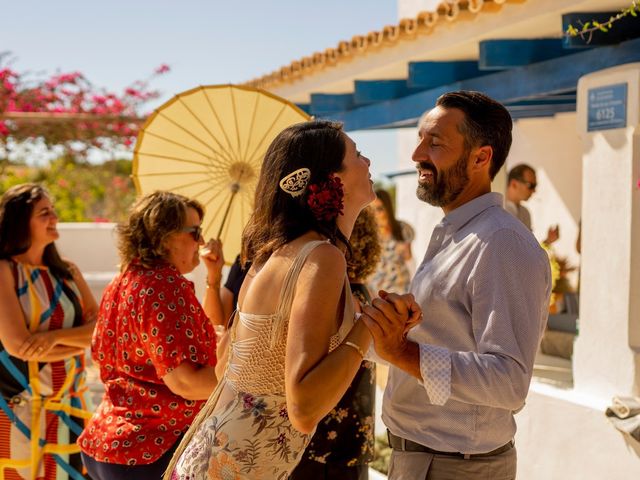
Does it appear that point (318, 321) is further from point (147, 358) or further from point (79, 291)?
point (79, 291)

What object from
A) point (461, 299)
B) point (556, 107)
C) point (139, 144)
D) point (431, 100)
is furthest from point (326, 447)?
point (556, 107)

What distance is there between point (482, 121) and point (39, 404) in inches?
108

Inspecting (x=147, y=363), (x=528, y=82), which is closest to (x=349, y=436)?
(x=147, y=363)

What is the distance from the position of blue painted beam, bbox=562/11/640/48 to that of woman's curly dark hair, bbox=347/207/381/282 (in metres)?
2.24

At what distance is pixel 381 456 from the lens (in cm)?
658

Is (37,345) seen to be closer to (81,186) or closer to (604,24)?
(604,24)

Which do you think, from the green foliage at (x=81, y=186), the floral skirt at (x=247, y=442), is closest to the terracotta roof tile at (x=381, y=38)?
the floral skirt at (x=247, y=442)

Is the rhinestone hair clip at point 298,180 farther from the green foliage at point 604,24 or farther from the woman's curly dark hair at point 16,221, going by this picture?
the woman's curly dark hair at point 16,221

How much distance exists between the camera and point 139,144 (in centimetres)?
474

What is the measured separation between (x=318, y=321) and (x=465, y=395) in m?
0.43

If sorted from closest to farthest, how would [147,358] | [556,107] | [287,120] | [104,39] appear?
[147,358]
[287,120]
[556,107]
[104,39]

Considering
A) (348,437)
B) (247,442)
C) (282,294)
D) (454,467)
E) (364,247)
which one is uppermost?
(282,294)

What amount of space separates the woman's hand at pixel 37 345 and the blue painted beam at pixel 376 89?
207 inches

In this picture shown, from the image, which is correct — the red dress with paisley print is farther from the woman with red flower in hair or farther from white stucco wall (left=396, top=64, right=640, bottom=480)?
white stucco wall (left=396, top=64, right=640, bottom=480)
